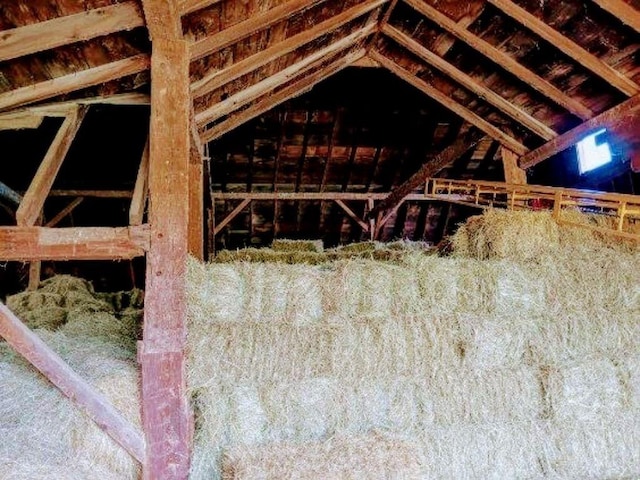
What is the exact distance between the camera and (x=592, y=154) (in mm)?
8531

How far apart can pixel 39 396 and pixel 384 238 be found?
356 inches

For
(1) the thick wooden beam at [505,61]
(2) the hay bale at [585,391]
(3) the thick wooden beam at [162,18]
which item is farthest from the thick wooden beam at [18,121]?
(2) the hay bale at [585,391]

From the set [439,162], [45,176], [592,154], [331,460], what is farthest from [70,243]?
[592,154]

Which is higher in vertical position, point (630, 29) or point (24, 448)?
point (630, 29)

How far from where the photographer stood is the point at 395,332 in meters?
4.29

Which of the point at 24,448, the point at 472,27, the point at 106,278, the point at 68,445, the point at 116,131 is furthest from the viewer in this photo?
the point at 106,278

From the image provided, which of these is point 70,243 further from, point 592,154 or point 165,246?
point 592,154

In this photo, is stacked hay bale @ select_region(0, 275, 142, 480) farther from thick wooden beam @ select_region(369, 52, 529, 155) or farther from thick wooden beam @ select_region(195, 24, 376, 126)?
thick wooden beam @ select_region(369, 52, 529, 155)

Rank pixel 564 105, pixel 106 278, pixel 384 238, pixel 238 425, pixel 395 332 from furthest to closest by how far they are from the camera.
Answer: pixel 384 238 < pixel 106 278 < pixel 564 105 < pixel 395 332 < pixel 238 425

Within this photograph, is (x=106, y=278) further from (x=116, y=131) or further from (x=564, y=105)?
(x=564, y=105)

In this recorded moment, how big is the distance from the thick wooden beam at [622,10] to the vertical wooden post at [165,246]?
2997 mm

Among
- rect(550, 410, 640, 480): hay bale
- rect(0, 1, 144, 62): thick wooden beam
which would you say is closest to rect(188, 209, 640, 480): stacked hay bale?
rect(550, 410, 640, 480): hay bale

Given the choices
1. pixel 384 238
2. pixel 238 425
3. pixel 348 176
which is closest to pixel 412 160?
pixel 348 176

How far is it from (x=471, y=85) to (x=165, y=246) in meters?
3.73
